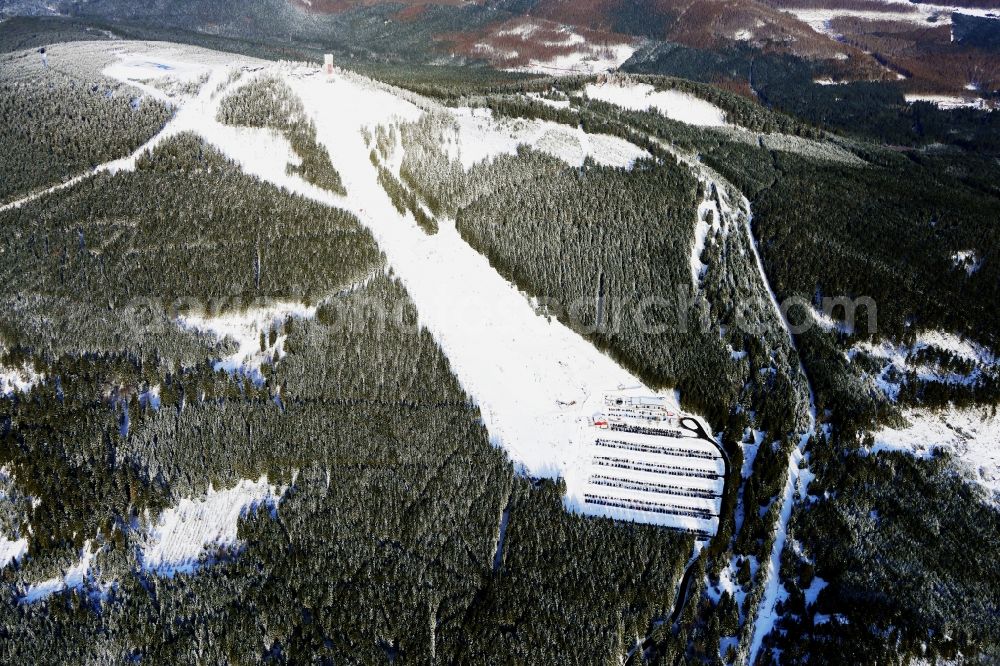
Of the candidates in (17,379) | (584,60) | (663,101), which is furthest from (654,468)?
(584,60)

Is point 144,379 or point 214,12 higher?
point 214,12

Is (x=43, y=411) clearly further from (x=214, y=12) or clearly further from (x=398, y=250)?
(x=214, y=12)

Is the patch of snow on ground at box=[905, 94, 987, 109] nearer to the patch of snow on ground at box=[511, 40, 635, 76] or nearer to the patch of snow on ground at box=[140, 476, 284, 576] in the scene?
the patch of snow on ground at box=[511, 40, 635, 76]

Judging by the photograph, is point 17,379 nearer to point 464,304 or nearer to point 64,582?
point 64,582

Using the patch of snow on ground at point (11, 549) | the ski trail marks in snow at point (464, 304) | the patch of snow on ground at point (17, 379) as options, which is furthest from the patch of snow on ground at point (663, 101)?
the patch of snow on ground at point (11, 549)

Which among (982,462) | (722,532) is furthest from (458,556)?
(982,462)

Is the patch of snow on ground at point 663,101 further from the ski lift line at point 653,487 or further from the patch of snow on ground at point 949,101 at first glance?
the patch of snow on ground at point 949,101

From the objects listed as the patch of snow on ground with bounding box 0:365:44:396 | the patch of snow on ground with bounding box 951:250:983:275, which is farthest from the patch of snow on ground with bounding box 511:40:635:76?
the patch of snow on ground with bounding box 0:365:44:396

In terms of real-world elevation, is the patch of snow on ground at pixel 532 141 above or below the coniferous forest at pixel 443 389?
above
